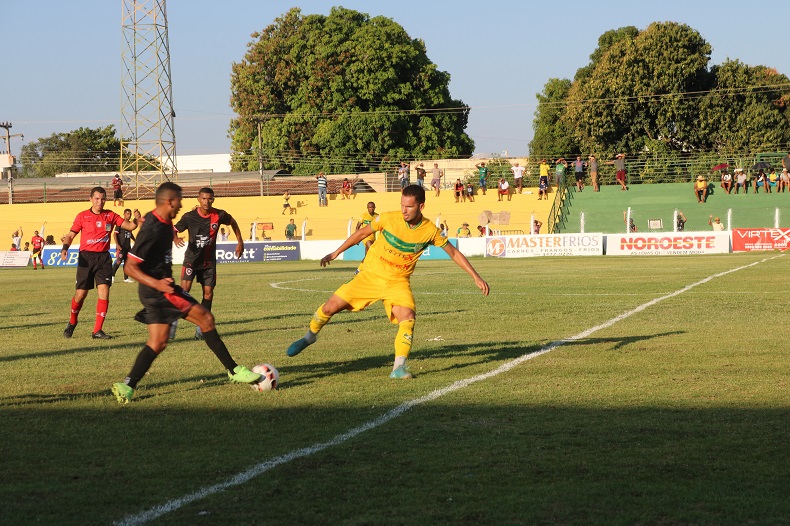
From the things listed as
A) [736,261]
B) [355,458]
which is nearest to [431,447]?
[355,458]

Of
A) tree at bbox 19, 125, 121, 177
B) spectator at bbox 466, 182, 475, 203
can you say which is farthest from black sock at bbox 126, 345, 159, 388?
tree at bbox 19, 125, 121, 177

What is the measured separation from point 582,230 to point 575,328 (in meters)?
30.5

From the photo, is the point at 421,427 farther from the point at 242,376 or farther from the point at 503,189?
the point at 503,189

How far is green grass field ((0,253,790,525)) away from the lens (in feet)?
17.1

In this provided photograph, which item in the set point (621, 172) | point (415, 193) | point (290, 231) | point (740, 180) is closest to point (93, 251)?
point (415, 193)

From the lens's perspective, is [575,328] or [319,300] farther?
[319,300]

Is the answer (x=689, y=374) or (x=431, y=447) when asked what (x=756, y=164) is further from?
(x=431, y=447)

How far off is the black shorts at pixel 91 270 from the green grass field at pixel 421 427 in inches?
32.2

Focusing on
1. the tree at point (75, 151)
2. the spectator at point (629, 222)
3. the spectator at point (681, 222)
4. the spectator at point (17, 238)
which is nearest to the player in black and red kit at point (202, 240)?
the spectator at point (629, 222)

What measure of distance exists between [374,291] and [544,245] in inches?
1324

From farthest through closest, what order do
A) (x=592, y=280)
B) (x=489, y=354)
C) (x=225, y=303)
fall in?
(x=592, y=280), (x=225, y=303), (x=489, y=354)

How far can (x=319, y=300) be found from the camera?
2006 centimetres

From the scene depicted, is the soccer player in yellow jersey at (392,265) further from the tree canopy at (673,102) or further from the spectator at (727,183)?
the tree canopy at (673,102)

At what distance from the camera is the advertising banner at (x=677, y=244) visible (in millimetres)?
40344
